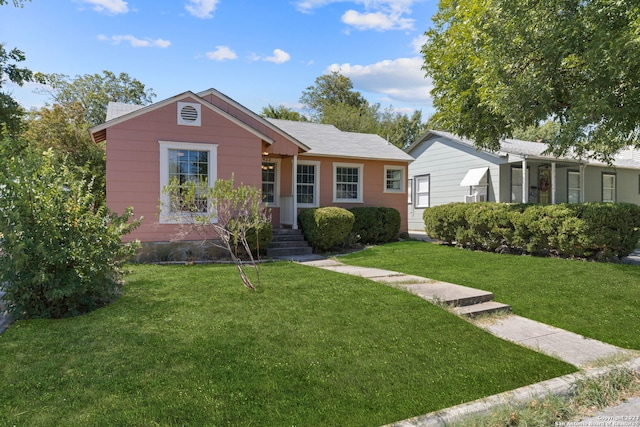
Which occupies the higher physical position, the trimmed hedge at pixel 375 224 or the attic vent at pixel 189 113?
the attic vent at pixel 189 113

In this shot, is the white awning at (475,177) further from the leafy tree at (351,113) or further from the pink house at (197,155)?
the leafy tree at (351,113)

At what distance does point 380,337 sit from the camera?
162 inches

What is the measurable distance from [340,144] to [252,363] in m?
11.6

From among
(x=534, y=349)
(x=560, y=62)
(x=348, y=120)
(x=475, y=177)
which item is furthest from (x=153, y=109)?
(x=348, y=120)

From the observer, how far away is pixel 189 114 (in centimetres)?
966

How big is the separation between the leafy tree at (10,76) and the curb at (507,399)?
1372 centimetres

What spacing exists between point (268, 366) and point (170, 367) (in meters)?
0.84

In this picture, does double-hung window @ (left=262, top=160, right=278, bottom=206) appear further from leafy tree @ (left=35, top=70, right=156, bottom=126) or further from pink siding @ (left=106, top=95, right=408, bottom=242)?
leafy tree @ (left=35, top=70, right=156, bottom=126)

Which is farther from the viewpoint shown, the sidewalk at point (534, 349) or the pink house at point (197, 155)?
the pink house at point (197, 155)

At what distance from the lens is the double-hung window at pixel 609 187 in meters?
17.2

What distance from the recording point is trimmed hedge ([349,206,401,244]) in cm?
1242

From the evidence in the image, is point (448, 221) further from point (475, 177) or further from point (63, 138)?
point (63, 138)

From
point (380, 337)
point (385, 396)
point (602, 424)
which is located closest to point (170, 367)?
point (385, 396)

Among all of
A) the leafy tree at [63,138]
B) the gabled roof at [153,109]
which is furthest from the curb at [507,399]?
the leafy tree at [63,138]
